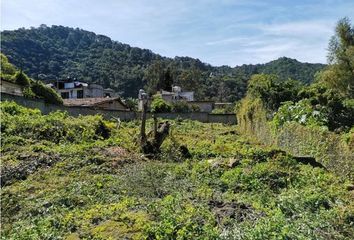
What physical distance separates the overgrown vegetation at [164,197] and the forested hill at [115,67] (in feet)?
160

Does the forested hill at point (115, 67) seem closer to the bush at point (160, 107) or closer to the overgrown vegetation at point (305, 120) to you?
the bush at point (160, 107)

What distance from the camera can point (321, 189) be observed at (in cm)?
870

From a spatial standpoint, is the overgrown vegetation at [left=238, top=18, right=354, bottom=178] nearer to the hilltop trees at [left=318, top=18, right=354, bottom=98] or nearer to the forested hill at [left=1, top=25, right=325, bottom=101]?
the hilltop trees at [left=318, top=18, right=354, bottom=98]

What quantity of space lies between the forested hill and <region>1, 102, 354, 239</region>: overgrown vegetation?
48808mm

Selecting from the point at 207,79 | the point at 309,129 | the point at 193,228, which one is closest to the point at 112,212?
the point at 193,228

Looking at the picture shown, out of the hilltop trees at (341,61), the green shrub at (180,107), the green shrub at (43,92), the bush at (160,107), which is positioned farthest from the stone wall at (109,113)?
the hilltop trees at (341,61)

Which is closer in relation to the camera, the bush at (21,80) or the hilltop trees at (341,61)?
the bush at (21,80)

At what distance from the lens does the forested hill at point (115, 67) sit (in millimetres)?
72312

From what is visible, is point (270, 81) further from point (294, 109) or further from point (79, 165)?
point (79, 165)

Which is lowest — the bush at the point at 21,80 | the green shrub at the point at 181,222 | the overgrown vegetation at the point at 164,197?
the overgrown vegetation at the point at 164,197

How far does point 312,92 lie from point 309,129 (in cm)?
953

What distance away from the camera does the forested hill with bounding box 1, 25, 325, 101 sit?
72312mm

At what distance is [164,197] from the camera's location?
857 centimetres

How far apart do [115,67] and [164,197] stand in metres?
89.2
